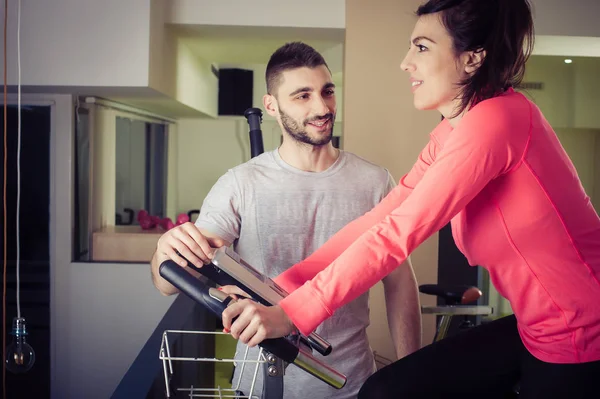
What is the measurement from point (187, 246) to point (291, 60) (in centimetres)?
89

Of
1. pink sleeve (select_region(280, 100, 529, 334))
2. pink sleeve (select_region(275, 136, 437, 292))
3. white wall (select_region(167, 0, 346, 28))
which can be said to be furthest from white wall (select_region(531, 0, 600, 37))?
pink sleeve (select_region(280, 100, 529, 334))

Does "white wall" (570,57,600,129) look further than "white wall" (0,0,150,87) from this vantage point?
Yes

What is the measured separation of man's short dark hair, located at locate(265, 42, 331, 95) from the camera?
190 cm

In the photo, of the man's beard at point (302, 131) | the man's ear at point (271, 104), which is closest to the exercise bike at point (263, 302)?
the man's beard at point (302, 131)

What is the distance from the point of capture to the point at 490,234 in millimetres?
1178

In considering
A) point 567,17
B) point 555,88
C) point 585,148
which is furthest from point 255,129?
point 585,148

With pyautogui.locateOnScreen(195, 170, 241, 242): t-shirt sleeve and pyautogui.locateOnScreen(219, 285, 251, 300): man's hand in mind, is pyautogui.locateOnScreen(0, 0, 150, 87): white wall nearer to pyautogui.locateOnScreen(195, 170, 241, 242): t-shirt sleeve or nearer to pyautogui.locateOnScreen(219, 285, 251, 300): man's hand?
pyautogui.locateOnScreen(195, 170, 241, 242): t-shirt sleeve

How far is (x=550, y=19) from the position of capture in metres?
3.54

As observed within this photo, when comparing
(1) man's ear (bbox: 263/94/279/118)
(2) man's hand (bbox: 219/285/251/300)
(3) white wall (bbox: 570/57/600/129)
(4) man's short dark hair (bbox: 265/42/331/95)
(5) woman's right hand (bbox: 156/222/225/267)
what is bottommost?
(2) man's hand (bbox: 219/285/251/300)

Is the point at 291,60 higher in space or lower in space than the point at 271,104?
higher

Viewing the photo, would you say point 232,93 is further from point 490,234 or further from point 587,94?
point 490,234

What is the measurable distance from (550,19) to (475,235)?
2.75m

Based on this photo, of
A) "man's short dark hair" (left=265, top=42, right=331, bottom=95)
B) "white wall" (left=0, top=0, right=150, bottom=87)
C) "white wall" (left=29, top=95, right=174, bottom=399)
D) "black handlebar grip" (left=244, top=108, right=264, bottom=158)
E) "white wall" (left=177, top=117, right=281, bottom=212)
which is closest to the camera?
"man's short dark hair" (left=265, top=42, right=331, bottom=95)

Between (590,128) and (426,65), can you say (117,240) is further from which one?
(590,128)
